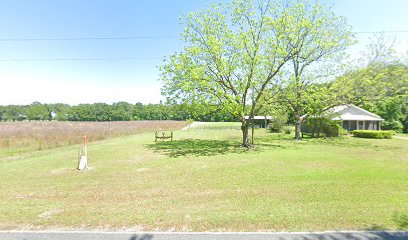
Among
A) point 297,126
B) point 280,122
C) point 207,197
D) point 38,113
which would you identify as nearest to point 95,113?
point 38,113

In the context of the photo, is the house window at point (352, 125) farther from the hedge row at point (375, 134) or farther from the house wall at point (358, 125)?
the hedge row at point (375, 134)

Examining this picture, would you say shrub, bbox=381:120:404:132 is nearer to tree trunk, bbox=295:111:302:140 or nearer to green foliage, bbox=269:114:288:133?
green foliage, bbox=269:114:288:133

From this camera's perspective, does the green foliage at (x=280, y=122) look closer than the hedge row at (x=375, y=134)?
No

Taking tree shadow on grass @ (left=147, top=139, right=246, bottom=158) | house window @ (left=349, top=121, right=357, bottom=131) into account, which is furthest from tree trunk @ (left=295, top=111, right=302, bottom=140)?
house window @ (left=349, top=121, right=357, bottom=131)

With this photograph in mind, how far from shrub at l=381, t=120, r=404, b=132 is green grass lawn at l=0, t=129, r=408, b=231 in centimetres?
3389

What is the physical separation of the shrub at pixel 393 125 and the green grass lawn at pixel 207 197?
3389 centimetres

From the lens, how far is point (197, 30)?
17.4 meters

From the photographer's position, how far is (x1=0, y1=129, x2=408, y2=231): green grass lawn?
4.62m

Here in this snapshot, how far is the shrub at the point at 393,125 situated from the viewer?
36438 mm

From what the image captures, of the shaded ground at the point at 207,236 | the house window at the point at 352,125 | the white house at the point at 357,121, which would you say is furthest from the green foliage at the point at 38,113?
the shaded ground at the point at 207,236

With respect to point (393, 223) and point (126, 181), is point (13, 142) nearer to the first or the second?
point (126, 181)

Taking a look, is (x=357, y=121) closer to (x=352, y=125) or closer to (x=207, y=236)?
(x=352, y=125)

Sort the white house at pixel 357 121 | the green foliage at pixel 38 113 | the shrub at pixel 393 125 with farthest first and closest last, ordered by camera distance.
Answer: the green foliage at pixel 38 113
the shrub at pixel 393 125
the white house at pixel 357 121

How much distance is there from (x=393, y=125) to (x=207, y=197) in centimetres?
4402
